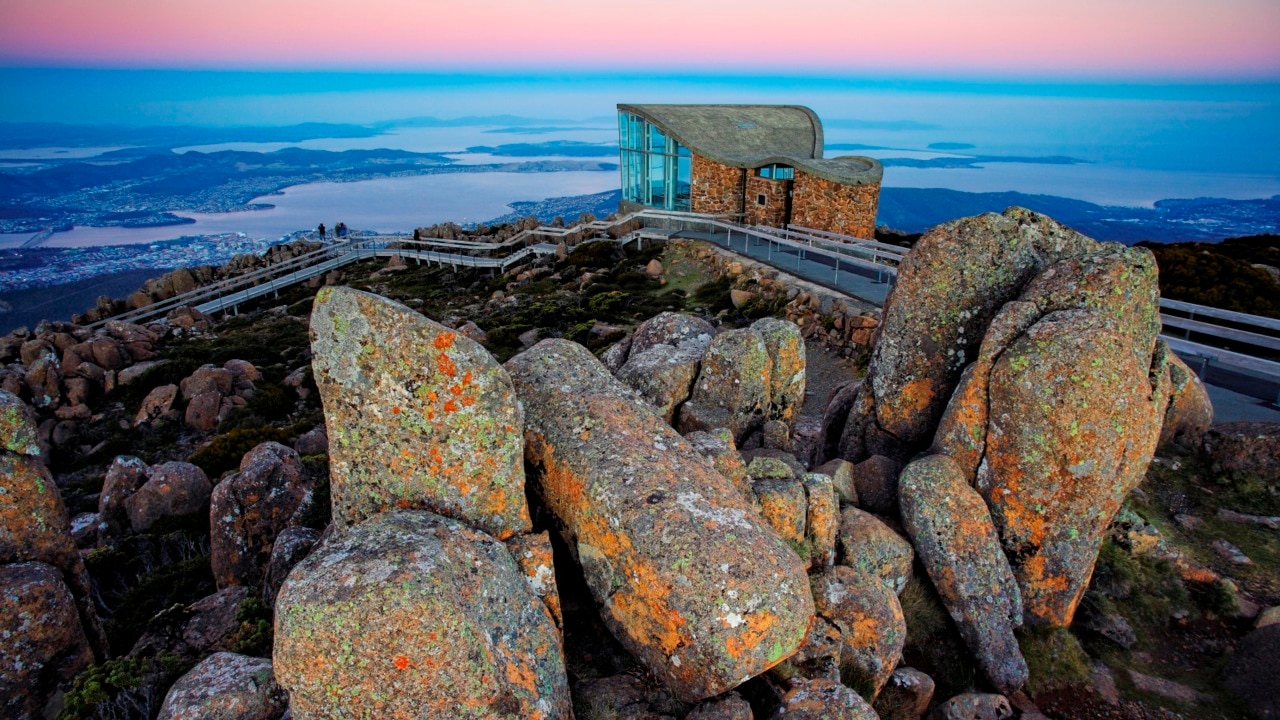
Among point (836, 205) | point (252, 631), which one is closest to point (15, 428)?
point (252, 631)

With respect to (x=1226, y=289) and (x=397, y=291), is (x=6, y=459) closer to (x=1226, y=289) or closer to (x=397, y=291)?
(x=1226, y=289)

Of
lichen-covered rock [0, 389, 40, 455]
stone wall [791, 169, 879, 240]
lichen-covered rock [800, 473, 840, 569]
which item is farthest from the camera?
stone wall [791, 169, 879, 240]

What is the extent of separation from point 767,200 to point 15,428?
31.6 meters

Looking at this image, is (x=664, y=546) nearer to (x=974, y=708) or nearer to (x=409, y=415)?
(x=409, y=415)

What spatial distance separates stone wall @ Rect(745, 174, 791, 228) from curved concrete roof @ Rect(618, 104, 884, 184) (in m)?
1.01

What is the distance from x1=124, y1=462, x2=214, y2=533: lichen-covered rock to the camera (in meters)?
12.0

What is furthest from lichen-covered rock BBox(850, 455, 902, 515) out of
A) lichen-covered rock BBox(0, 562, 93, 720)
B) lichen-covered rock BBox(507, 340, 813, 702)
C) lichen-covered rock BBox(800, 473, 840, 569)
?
lichen-covered rock BBox(0, 562, 93, 720)

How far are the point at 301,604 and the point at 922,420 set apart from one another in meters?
8.13

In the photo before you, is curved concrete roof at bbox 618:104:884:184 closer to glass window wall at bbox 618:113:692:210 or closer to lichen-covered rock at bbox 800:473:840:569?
glass window wall at bbox 618:113:692:210

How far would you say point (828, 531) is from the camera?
729 centimetres

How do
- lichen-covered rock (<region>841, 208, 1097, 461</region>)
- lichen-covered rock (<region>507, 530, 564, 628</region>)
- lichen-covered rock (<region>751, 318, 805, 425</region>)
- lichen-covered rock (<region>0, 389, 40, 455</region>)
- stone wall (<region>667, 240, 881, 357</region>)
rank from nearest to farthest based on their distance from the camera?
lichen-covered rock (<region>507, 530, 564, 628</region>) < lichen-covered rock (<region>0, 389, 40, 455</region>) < lichen-covered rock (<region>841, 208, 1097, 461</region>) < lichen-covered rock (<region>751, 318, 805, 425</region>) < stone wall (<region>667, 240, 881, 357</region>)

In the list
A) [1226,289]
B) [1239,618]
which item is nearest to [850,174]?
[1226,289]

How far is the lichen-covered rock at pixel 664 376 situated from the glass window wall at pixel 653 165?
29.4m

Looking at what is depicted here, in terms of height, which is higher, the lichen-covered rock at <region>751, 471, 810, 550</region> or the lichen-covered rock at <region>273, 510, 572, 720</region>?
the lichen-covered rock at <region>273, 510, 572, 720</region>
